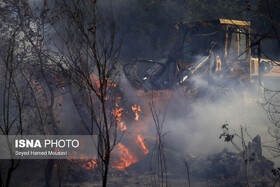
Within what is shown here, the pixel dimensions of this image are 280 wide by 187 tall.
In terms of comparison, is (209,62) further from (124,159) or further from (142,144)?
(124,159)

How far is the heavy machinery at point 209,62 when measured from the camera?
1050 centimetres

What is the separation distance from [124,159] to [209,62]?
478 cm

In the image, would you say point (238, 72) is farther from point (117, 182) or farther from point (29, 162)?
point (29, 162)

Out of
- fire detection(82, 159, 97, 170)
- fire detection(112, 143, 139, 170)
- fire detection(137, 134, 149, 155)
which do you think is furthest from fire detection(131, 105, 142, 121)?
fire detection(82, 159, 97, 170)

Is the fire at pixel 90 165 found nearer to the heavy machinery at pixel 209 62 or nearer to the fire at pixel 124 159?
the fire at pixel 124 159

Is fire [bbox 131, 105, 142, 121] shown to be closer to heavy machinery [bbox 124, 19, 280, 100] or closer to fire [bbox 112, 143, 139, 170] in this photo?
heavy machinery [bbox 124, 19, 280, 100]

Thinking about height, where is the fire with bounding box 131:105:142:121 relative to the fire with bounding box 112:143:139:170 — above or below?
above

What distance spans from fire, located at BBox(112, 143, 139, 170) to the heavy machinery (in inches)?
94.5

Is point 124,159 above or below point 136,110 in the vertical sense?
below

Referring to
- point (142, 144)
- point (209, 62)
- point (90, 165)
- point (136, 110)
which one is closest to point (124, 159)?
point (142, 144)

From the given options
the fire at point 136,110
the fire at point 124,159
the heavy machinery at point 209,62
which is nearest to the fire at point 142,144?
the fire at point 124,159

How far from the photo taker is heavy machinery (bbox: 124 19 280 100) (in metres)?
10.5

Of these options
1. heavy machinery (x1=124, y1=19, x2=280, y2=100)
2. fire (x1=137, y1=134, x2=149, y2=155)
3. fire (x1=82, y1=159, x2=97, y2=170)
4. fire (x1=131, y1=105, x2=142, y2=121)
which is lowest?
fire (x1=82, y1=159, x2=97, y2=170)

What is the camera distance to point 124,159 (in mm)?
9688
